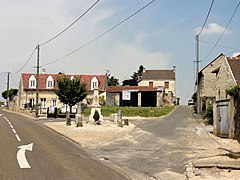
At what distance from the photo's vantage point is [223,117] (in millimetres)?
21469

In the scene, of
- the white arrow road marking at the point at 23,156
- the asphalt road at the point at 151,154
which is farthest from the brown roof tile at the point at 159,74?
the white arrow road marking at the point at 23,156

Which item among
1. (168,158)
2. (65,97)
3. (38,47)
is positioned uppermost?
(38,47)

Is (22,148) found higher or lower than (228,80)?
lower

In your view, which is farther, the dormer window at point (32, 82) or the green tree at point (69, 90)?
the dormer window at point (32, 82)

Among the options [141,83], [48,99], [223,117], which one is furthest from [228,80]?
[141,83]

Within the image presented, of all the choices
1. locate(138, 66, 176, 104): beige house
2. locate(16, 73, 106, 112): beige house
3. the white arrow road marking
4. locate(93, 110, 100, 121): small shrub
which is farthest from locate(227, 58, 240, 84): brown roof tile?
locate(138, 66, 176, 104): beige house

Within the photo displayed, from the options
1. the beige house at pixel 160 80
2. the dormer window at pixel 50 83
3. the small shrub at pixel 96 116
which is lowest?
the small shrub at pixel 96 116

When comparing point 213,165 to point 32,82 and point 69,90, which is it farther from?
point 32,82

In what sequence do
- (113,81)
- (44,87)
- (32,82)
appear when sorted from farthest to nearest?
1. (113,81)
2. (32,82)
3. (44,87)

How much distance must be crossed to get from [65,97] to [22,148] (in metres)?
32.7

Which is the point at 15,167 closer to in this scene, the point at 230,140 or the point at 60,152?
the point at 60,152

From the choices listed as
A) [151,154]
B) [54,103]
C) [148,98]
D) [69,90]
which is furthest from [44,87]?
[151,154]

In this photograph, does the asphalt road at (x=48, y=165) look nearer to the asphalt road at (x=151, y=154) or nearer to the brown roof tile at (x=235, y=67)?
the asphalt road at (x=151, y=154)

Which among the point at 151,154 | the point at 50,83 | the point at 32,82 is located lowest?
the point at 151,154
